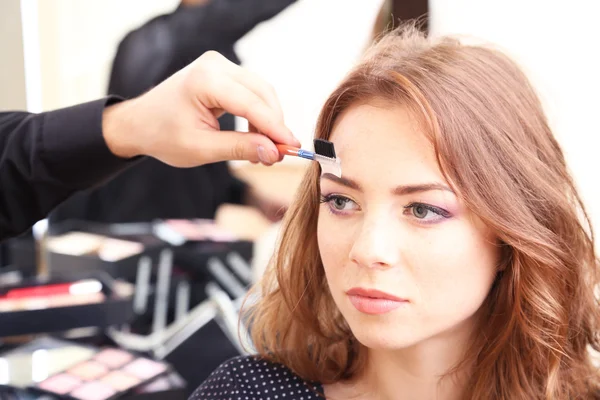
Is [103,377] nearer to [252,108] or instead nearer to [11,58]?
[252,108]

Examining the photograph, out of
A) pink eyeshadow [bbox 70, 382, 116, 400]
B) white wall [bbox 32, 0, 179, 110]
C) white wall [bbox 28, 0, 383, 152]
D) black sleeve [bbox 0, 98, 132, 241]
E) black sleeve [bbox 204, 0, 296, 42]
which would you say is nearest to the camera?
black sleeve [bbox 0, 98, 132, 241]

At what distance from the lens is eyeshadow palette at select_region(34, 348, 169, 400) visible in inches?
54.3

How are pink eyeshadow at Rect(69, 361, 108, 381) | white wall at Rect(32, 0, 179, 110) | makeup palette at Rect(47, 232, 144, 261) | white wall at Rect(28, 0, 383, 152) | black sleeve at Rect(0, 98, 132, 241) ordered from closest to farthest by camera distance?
black sleeve at Rect(0, 98, 132, 241)
pink eyeshadow at Rect(69, 361, 108, 381)
white wall at Rect(28, 0, 383, 152)
white wall at Rect(32, 0, 179, 110)
makeup palette at Rect(47, 232, 144, 261)

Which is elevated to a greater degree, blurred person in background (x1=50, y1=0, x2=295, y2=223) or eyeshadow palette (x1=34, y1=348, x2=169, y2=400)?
blurred person in background (x1=50, y1=0, x2=295, y2=223)

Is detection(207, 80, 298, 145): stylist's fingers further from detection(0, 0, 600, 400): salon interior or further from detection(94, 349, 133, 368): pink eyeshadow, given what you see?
detection(94, 349, 133, 368): pink eyeshadow

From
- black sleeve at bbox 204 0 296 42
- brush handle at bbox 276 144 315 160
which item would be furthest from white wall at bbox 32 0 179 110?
brush handle at bbox 276 144 315 160

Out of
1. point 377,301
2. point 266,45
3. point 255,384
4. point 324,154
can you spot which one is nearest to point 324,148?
point 324,154

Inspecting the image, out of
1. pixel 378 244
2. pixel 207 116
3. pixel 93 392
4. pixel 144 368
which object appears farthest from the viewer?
pixel 144 368

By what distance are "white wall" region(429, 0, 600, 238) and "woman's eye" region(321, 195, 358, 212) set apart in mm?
403

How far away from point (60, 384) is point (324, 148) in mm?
924

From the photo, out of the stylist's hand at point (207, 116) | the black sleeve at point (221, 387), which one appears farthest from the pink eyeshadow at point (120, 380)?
the stylist's hand at point (207, 116)

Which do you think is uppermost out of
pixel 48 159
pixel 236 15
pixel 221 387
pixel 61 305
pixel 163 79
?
pixel 236 15

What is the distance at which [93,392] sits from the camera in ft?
4.59

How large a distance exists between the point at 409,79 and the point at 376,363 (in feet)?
1.45
